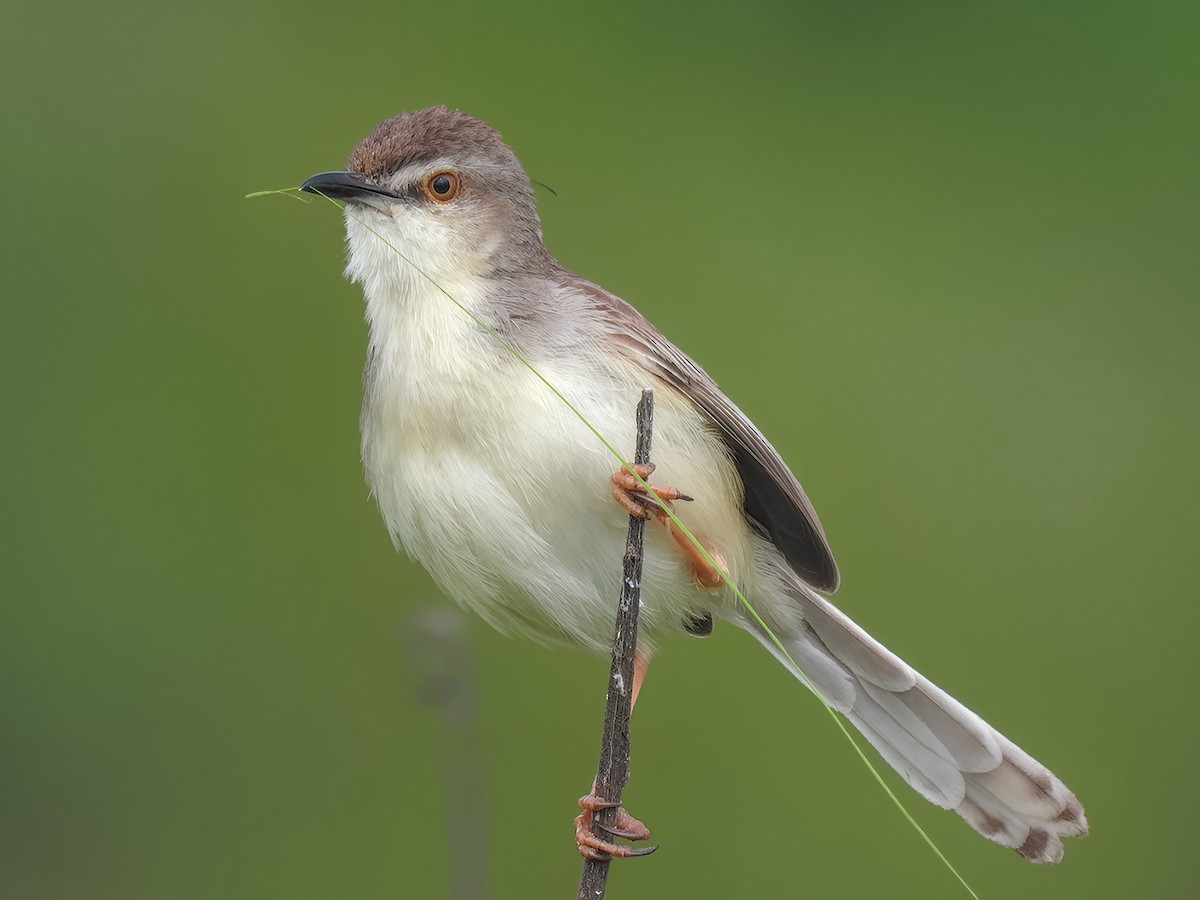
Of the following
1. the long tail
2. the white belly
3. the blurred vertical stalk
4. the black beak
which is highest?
the black beak

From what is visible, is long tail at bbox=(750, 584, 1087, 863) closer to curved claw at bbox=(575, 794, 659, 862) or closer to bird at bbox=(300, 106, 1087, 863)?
bird at bbox=(300, 106, 1087, 863)

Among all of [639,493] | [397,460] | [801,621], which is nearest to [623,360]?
[639,493]

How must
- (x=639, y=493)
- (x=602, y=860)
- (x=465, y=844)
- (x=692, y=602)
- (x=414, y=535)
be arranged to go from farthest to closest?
(x=692, y=602)
(x=414, y=535)
(x=639, y=493)
(x=602, y=860)
(x=465, y=844)

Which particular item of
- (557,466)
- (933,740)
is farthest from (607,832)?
(933,740)

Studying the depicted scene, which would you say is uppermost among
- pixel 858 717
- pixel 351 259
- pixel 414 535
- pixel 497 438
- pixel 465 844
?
pixel 351 259

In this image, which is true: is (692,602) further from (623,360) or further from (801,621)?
(623,360)

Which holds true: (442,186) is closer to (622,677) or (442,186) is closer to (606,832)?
(622,677)

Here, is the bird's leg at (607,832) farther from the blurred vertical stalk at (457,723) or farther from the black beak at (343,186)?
the black beak at (343,186)

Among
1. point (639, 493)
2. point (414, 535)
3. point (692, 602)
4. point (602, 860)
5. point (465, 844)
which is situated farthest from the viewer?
point (692, 602)

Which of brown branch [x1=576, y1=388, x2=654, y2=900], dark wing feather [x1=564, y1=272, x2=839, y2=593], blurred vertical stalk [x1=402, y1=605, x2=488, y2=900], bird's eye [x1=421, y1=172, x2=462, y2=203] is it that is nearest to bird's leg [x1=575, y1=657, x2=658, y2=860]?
brown branch [x1=576, y1=388, x2=654, y2=900]
